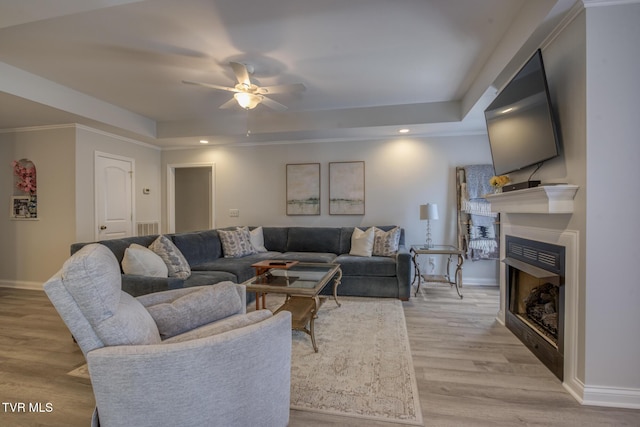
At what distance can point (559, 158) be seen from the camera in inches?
77.3

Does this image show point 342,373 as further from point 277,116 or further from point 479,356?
point 277,116

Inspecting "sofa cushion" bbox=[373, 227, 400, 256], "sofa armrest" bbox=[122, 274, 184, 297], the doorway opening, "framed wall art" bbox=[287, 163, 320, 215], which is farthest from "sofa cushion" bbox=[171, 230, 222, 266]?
the doorway opening

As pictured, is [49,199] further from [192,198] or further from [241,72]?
[241,72]

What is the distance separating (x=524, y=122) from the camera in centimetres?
216

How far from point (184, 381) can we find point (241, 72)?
7.78 feet

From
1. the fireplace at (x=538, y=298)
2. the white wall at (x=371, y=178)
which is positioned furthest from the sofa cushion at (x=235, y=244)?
the fireplace at (x=538, y=298)

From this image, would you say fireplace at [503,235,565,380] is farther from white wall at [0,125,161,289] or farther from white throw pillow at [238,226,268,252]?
white wall at [0,125,161,289]

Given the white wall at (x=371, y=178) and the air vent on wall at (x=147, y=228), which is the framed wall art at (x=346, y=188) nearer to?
the white wall at (x=371, y=178)

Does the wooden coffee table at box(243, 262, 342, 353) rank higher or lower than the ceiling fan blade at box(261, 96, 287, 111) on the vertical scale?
lower

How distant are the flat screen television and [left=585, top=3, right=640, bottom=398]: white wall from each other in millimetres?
242

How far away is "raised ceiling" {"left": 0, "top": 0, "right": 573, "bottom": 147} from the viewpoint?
206 centimetres

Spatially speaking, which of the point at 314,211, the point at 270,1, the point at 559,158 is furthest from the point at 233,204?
the point at 559,158

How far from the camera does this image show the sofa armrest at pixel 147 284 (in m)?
2.33

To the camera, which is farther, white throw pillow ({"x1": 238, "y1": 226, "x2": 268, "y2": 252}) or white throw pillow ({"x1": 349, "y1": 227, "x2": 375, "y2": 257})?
white throw pillow ({"x1": 238, "y1": 226, "x2": 268, "y2": 252})
